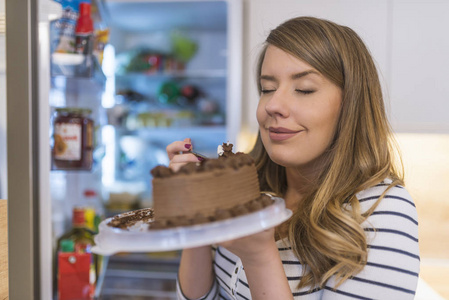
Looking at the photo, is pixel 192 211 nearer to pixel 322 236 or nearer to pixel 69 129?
pixel 322 236

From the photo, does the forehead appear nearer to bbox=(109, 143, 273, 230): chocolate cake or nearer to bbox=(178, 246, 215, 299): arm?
bbox=(109, 143, 273, 230): chocolate cake

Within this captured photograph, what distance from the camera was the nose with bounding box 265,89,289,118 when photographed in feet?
3.05

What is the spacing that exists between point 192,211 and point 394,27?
64.5 inches

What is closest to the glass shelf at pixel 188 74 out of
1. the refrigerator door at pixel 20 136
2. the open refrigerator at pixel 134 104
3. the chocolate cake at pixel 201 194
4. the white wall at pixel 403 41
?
the open refrigerator at pixel 134 104

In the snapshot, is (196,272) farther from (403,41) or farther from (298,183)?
(403,41)

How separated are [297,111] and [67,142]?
91 centimetres

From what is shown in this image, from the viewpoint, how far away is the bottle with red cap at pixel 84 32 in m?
1.52

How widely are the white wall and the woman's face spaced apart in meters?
1.03

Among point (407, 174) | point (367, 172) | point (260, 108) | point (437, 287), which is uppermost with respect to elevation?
point (260, 108)

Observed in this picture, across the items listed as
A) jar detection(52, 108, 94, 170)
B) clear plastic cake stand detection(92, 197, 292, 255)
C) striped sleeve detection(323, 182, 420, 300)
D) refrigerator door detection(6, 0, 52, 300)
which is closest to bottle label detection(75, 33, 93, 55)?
jar detection(52, 108, 94, 170)

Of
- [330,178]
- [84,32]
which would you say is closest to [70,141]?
[84,32]

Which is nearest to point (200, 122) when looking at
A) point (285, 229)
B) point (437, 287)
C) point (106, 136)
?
point (106, 136)

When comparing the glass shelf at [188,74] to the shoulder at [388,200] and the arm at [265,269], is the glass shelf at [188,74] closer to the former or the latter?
the shoulder at [388,200]

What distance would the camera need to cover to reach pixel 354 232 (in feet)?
2.83
